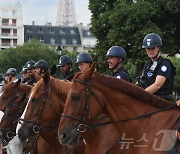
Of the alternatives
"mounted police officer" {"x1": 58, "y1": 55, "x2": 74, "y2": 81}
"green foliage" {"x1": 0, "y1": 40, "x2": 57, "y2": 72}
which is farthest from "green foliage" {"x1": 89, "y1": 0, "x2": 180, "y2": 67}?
"green foliage" {"x1": 0, "y1": 40, "x2": 57, "y2": 72}

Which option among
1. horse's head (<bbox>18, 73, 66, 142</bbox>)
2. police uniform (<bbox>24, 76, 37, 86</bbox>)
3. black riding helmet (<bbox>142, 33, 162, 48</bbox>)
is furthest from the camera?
police uniform (<bbox>24, 76, 37, 86</bbox>)

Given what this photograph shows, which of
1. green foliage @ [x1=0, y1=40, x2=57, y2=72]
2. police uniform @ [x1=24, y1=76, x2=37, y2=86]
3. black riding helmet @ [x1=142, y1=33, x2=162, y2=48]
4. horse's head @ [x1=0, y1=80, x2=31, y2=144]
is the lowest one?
green foliage @ [x1=0, y1=40, x2=57, y2=72]

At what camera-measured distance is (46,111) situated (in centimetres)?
983

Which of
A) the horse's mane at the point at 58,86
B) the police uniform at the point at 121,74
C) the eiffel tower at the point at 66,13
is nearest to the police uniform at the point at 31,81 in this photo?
the horse's mane at the point at 58,86

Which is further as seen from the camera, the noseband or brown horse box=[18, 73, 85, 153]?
brown horse box=[18, 73, 85, 153]

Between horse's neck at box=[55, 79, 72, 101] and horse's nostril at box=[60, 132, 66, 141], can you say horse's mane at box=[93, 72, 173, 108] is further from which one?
horse's neck at box=[55, 79, 72, 101]

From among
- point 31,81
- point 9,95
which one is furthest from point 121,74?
point 31,81

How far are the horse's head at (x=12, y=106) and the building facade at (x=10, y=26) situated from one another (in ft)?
421

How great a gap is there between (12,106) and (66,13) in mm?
182110

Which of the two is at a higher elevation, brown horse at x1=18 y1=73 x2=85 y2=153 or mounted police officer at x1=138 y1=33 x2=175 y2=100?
mounted police officer at x1=138 y1=33 x2=175 y2=100

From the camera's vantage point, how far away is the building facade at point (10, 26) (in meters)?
141

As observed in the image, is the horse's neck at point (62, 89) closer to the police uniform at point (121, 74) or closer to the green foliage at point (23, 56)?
the police uniform at point (121, 74)

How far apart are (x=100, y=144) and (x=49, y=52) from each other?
284 feet

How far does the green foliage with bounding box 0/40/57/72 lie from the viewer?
91.3 meters
